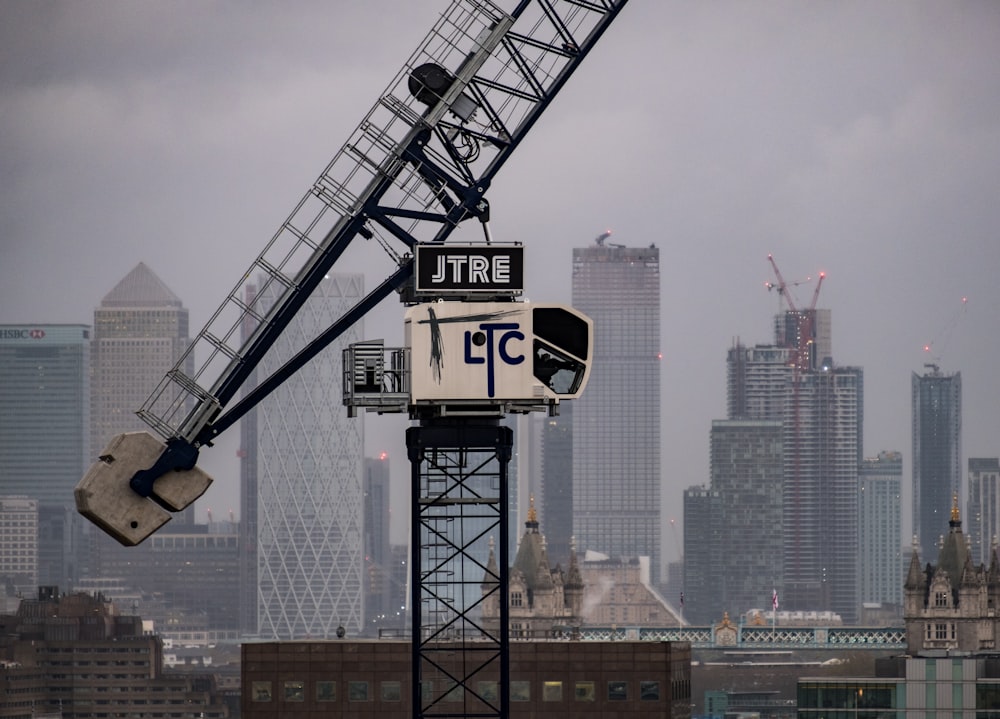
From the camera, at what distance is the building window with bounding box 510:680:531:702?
142m

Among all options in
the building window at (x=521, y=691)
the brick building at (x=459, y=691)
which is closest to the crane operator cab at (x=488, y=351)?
the brick building at (x=459, y=691)

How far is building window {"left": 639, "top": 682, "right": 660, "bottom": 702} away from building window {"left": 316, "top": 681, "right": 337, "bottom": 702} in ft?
55.6

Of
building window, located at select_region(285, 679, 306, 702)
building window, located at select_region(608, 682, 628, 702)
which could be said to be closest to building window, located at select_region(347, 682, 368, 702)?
building window, located at select_region(285, 679, 306, 702)

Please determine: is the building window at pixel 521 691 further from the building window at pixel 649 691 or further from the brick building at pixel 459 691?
the building window at pixel 649 691

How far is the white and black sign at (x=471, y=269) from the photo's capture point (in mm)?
73062

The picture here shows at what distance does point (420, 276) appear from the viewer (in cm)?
→ 7306

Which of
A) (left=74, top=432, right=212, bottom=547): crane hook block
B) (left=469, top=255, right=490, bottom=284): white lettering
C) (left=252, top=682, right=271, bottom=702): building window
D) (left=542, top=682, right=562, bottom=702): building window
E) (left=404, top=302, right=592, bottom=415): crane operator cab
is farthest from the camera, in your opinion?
(left=542, top=682, right=562, bottom=702): building window

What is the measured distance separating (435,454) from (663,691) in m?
71.4

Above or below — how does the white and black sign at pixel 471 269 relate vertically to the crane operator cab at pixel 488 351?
above

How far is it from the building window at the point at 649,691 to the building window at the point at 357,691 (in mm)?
15326

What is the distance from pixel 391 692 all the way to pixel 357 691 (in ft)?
5.90

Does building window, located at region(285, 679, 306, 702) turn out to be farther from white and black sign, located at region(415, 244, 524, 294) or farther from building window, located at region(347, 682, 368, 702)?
white and black sign, located at region(415, 244, 524, 294)

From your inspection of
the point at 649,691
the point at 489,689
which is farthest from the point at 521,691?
the point at 649,691

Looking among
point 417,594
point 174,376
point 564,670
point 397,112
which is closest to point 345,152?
point 397,112
